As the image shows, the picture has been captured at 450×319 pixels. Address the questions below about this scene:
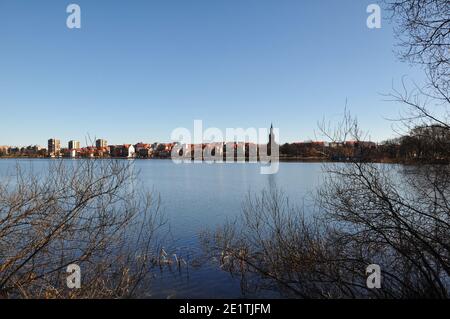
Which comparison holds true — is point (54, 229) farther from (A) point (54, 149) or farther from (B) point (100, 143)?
(A) point (54, 149)

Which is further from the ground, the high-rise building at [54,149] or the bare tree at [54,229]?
the high-rise building at [54,149]

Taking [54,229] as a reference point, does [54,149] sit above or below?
above

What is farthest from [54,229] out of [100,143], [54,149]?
[54,149]

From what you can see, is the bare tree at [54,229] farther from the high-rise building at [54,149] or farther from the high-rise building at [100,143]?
the high-rise building at [54,149]

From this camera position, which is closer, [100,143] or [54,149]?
[100,143]

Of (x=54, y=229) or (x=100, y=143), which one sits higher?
(x=100, y=143)

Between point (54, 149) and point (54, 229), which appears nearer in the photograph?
point (54, 229)

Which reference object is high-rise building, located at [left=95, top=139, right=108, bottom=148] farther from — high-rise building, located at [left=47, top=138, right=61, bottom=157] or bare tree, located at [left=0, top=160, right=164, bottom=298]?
high-rise building, located at [left=47, top=138, right=61, bottom=157]

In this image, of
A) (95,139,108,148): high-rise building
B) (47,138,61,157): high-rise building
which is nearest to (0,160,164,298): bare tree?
(95,139,108,148): high-rise building

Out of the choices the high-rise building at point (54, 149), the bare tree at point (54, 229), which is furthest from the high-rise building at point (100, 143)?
the high-rise building at point (54, 149)

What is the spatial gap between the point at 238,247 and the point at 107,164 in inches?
266

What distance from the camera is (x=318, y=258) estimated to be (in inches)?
336
